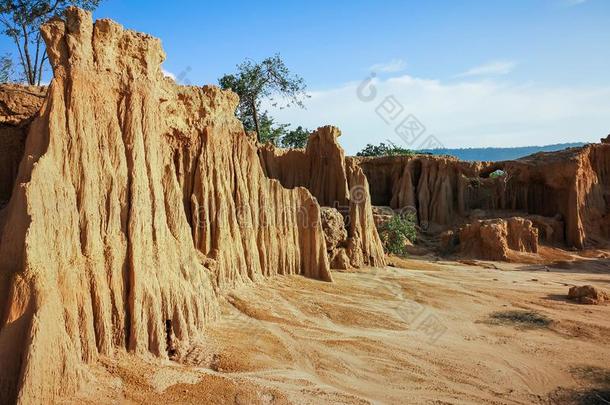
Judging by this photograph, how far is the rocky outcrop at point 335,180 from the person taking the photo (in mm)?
17531

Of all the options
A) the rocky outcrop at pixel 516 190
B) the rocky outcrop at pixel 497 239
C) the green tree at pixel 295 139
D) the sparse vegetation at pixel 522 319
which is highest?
the green tree at pixel 295 139

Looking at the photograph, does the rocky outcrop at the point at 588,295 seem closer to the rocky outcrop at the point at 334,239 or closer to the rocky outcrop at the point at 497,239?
the rocky outcrop at the point at 334,239

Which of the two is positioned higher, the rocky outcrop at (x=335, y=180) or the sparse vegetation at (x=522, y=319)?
the rocky outcrop at (x=335, y=180)

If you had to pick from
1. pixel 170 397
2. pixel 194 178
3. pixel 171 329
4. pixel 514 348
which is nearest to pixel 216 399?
pixel 170 397

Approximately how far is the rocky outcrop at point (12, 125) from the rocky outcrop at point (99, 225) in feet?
5.68

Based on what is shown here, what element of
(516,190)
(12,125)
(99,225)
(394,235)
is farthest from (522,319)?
(516,190)

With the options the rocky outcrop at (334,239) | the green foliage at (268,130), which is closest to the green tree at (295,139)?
the green foliage at (268,130)

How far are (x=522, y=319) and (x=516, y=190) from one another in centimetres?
1826

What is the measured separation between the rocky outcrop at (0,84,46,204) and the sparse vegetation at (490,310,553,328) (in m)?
11.4

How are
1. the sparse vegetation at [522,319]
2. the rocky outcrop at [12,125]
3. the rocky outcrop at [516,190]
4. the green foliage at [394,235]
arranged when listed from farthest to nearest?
the rocky outcrop at [516,190], the green foliage at [394,235], the sparse vegetation at [522,319], the rocky outcrop at [12,125]

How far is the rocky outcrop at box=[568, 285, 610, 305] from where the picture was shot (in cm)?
1458

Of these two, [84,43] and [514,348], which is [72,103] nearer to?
[84,43]

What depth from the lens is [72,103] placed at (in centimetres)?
743

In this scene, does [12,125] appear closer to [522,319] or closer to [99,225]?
[99,225]
